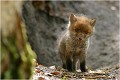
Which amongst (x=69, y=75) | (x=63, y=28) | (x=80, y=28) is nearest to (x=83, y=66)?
(x=69, y=75)

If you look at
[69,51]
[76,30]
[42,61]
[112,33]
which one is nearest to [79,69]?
[69,51]

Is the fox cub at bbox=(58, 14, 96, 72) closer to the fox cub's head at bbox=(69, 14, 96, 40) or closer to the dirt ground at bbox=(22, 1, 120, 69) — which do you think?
the fox cub's head at bbox=(69, 14, 96, 40)

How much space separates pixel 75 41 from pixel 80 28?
0.57 m

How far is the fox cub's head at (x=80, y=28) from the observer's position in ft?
33.0

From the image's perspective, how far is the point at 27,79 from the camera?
16.0ft

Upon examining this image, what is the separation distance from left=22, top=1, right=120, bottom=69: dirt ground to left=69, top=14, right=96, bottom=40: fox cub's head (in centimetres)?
614

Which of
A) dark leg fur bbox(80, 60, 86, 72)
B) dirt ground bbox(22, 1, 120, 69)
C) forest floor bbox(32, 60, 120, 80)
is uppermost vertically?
dirt ground bbox(22, 1, 120, 69)

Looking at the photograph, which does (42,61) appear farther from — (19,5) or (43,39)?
(19,5)

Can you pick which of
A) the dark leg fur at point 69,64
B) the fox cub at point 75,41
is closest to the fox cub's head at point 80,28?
the fox cub at point 75,41

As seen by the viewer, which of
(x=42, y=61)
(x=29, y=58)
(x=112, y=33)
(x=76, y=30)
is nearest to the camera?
(x=29, y=58)

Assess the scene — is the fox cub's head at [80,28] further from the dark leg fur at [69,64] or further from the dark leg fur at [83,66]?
the dark leg fur at [83,66]

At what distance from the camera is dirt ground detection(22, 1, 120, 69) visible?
17.4m

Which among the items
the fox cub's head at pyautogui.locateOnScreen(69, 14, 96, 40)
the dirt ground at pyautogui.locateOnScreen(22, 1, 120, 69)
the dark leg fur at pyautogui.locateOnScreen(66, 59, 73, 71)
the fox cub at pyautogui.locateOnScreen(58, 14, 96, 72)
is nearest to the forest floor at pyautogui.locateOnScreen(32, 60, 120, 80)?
the dark leg fur at pyautogui.locateOnScreen(66, 59, 73, 71)

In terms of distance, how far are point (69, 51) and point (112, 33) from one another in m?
10.5
